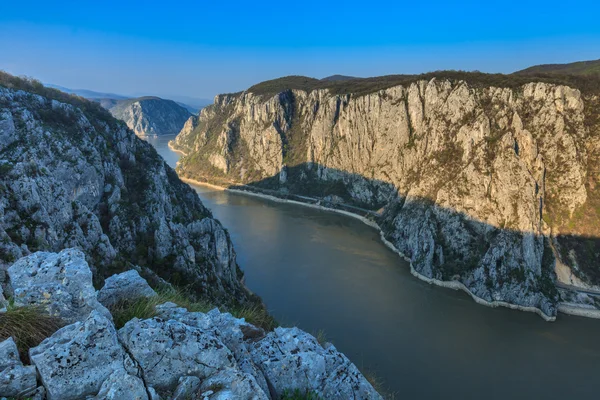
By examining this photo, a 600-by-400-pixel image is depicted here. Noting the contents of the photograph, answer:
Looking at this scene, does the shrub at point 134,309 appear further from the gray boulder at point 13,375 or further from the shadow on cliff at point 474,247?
the shadow on cliff at point 474,247

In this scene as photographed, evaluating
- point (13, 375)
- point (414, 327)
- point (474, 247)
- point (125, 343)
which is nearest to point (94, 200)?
point (125, 343)

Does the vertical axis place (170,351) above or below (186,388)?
above

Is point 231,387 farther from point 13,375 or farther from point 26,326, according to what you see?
point 26,326

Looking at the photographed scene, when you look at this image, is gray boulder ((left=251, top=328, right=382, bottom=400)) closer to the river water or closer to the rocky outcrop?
the rocky outcrop

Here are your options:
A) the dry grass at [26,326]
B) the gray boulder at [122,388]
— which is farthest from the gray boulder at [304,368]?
the dry grass at [26,326]

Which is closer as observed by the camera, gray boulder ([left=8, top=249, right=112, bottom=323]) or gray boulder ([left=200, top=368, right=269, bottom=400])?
gray boulder ([left=200, top=368, right=269, bottom=400])

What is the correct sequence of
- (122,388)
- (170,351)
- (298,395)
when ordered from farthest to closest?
(298,395)
(170,351)
(122,388)

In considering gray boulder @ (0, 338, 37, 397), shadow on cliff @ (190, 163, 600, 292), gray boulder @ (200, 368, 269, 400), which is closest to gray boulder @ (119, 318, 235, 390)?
gray boulder @ (200, 368, 269, 400)
